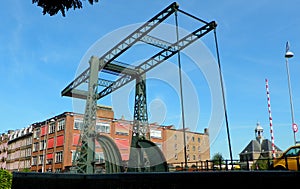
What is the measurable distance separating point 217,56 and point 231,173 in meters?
11.1

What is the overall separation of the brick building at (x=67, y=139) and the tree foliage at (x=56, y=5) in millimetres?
35008

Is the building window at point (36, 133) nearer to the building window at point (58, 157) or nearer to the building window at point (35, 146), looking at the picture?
the building window at point (35, 146)

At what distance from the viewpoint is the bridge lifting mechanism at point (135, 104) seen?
1725 cm

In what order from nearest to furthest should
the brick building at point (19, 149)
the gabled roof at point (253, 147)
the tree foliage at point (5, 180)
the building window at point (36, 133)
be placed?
the tree foliage at point (5, 180) < the building window at point (36, 133) < the brick building at point (19, 149) < the gabled roof at point (253, 147)

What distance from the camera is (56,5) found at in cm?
516

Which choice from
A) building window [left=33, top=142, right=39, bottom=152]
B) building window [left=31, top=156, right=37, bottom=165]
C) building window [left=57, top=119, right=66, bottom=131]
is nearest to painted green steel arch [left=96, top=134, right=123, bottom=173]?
building window [left=57, top=119, right=66, bottom=131]

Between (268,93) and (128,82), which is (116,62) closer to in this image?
(128,82)

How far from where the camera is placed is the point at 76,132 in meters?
47.8

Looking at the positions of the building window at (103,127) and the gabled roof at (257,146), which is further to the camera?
the gabled roof at (257,146)

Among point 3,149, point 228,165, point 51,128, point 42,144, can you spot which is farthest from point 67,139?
point 3,149

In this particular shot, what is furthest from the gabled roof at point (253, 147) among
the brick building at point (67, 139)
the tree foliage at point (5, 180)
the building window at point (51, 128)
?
the tree foliage at point (5, 180)

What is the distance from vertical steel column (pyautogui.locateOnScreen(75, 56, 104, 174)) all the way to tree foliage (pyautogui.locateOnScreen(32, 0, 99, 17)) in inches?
692

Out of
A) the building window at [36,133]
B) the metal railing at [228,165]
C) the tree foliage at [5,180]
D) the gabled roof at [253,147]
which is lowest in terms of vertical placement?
the tree foliage at [5,180]

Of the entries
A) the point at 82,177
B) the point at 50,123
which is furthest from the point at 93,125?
the point at 50,123
